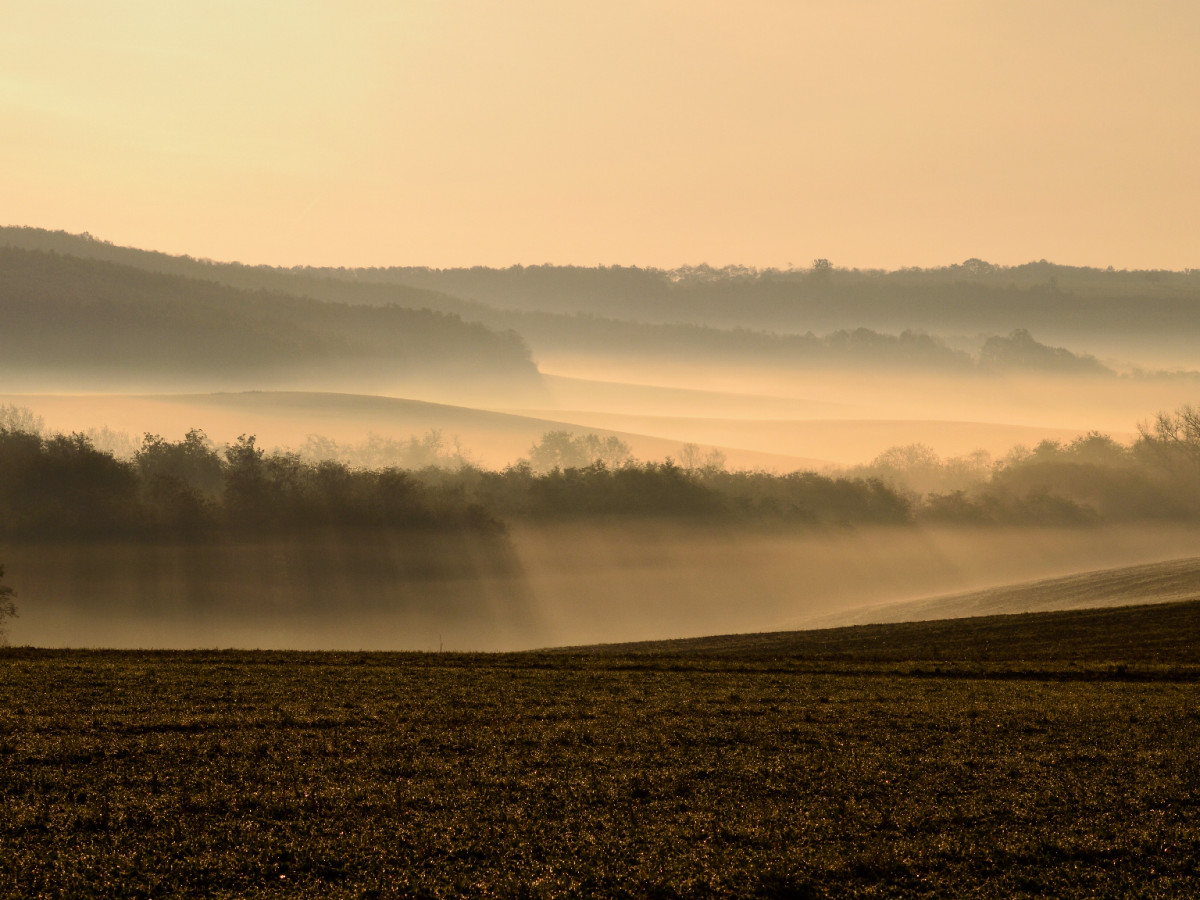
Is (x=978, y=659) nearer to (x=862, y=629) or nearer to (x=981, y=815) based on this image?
(x=862, y=629)

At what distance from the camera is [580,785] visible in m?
23.7

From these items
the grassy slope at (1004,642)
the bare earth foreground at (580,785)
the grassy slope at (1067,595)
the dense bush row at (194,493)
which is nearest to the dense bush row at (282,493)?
the dense bush row at (194,493)

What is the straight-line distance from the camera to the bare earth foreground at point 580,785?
1822cm

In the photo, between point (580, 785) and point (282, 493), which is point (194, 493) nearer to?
point (282, 493)

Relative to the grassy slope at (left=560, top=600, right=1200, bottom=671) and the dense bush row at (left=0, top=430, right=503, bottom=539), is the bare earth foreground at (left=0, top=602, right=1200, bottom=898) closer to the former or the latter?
the grassy slope at (left=560, top=600, right=1200, bottom=671)

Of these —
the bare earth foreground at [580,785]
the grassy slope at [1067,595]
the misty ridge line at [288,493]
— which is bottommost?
the grassy slope at [1067,595]

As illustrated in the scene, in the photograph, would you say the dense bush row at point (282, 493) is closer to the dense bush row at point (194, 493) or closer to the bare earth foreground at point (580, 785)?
the dense bush row at point (194, 493)

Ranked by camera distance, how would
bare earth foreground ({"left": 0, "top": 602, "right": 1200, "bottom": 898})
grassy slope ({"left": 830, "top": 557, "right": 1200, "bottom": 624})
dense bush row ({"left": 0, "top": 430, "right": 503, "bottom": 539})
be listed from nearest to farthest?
bare earth foreground ({"left": 0, "top": 602, "right": 1200, "bottom": 898}) → grassy slope ({"left": 830, "top": 557, "right": 1200, "bottom": 624}) → dense bush row ({"left": 0, "top": 430, "right": 503, "bottom": 539})

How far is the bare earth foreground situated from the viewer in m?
18.2

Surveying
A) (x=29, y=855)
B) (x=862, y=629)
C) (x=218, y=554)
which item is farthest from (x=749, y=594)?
(x=29, y=855)

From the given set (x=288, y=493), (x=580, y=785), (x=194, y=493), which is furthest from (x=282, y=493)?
(x=580, y=785)

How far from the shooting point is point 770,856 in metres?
19.2

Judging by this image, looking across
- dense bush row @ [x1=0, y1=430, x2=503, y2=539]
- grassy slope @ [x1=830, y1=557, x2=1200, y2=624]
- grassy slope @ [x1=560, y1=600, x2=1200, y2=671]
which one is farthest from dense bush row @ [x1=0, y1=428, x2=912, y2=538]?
grassy slope @ [x1=560, y1=600, x2=1200, y2=671]

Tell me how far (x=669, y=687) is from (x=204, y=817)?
840 inches
